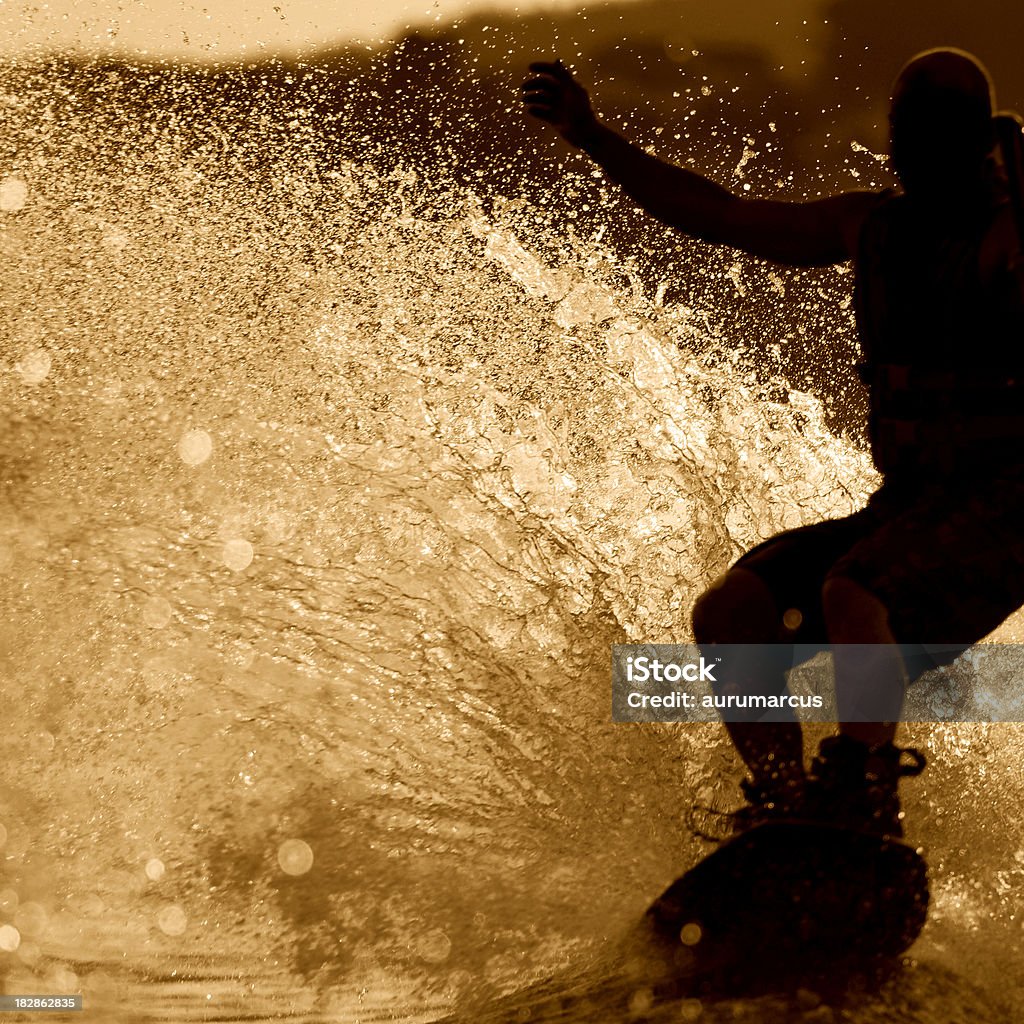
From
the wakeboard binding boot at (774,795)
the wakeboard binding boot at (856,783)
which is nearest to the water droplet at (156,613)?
the wakeboard binding boot at (774,795)

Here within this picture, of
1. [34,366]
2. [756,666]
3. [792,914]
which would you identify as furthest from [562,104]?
[34,366]

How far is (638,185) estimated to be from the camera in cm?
257

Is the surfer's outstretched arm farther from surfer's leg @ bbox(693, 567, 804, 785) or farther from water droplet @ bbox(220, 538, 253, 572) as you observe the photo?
water droplet @ bbox(220, 538, 253, 572)

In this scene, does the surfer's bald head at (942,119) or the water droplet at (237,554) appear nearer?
the surfer's bald head at (942,119)

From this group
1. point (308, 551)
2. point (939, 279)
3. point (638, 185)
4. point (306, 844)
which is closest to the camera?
point (939, 279)

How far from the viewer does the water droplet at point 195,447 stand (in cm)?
415

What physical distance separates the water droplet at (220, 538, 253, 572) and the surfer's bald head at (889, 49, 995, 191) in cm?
245

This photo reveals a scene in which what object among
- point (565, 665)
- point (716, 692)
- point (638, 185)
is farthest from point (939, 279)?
point (565, 665)

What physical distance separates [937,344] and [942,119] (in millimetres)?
423

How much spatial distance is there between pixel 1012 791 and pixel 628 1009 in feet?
6.82

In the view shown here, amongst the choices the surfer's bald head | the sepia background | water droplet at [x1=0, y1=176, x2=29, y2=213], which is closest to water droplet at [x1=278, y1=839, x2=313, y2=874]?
the sepia background

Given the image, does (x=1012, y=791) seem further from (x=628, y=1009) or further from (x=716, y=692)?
(x=628, y=1009)

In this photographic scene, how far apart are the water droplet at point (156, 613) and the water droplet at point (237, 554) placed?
0.27 metres

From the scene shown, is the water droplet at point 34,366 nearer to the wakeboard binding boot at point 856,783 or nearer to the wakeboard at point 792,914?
the wakeboard at point 792,914
